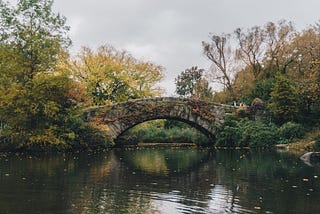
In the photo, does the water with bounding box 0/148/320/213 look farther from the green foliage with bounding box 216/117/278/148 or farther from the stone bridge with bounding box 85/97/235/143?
the green foliage with bounding box 216/117/278/148

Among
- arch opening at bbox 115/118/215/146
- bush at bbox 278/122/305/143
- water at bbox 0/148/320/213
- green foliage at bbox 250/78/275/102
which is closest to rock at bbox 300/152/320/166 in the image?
water at bbox 0/148/320/213

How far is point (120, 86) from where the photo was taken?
3769 cm

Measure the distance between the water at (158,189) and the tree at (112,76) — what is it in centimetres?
2093

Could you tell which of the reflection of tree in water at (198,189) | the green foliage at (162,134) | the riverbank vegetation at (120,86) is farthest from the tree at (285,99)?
the reflection of tree in water at (198,189)

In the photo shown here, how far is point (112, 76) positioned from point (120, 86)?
1.03 meters

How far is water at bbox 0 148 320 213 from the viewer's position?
8789 mm

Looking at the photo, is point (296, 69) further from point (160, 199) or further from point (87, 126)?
point (160, 199)

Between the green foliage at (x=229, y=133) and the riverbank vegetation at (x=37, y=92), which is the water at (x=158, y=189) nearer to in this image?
the riverbank vegetation at (x=37, y=92)

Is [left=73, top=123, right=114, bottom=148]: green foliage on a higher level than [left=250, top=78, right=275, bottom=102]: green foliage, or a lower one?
lower

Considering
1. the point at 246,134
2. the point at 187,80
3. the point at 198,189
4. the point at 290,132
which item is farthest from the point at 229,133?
the point at 187,80

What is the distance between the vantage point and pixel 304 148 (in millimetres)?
26141

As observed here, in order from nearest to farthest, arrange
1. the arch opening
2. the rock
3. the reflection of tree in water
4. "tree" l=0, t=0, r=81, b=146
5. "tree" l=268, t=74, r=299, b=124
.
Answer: the reflection of tree in water, the rock, "tree" l=0, t=0, r=81, b=146, "tree" l=268, t=74, r=299, b=124, the arch opening

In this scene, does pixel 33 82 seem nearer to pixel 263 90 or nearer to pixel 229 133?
pixel 229 133

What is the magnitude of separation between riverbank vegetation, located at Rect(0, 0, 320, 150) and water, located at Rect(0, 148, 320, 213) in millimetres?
8785
